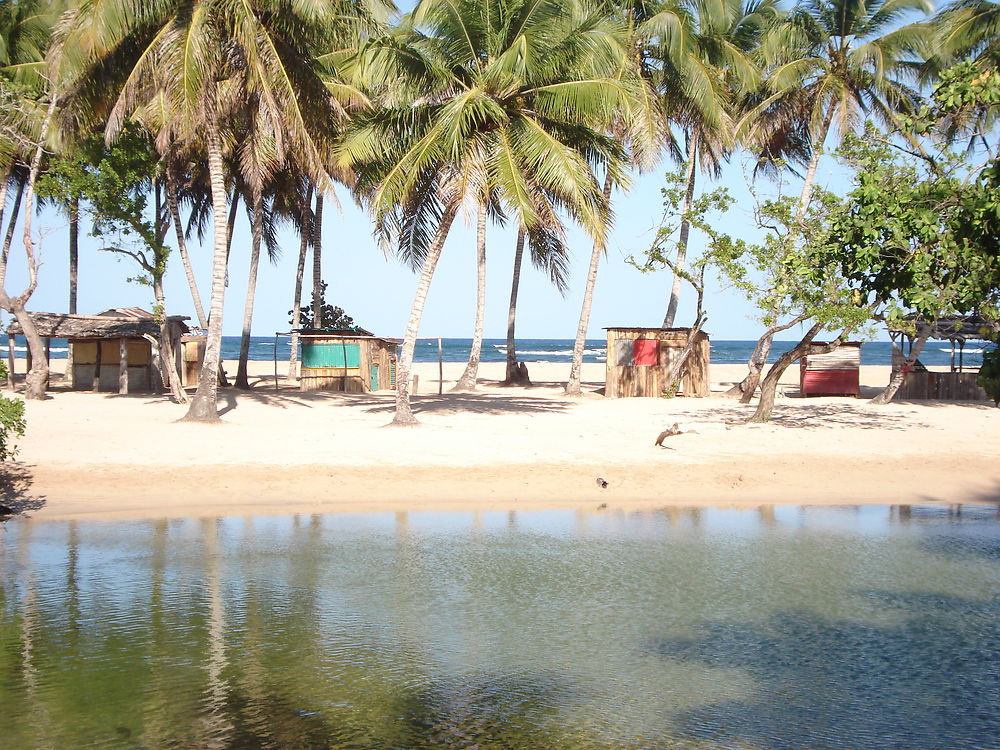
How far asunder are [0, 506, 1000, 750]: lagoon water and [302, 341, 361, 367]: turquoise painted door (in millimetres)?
16616

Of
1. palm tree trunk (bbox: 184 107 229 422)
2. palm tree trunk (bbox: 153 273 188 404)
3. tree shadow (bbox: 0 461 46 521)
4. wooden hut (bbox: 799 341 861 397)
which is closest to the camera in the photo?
tree shadow (bbox: 0 461 46 521)

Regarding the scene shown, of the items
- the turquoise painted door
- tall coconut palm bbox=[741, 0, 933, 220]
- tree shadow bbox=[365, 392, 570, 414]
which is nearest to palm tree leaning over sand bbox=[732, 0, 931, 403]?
tall coconut palm bbox=[741, 0, 933, 220]

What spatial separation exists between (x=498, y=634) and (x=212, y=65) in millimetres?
13469

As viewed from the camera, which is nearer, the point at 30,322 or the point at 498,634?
the point at 498,634

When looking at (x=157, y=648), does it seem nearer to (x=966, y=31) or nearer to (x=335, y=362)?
(x=335, y=362)

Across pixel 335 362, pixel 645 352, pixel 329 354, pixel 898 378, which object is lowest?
pixel 898 378

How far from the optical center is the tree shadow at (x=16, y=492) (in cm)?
1247

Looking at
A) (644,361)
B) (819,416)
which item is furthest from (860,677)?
(644,361)

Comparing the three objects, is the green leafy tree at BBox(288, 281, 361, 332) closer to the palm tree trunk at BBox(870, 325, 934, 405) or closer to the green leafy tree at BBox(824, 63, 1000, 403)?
the palm tree trunk at BBox(870, 325, 934, 405)

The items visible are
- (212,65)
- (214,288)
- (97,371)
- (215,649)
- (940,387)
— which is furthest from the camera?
(97,371)

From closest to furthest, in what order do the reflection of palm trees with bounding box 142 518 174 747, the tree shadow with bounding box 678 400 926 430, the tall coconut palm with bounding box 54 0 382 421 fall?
the reflection of palm trees with bounding box 142 518 174 747 < the tall coconut palm with bounding box 54 0 382 421 < the tree shadow with bounding box 678 400 926 430

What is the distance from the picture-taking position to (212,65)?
17.5 m

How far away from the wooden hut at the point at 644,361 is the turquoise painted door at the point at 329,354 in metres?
7.90

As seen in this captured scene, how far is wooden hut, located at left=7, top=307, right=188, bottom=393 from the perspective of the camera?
87.3 feet
